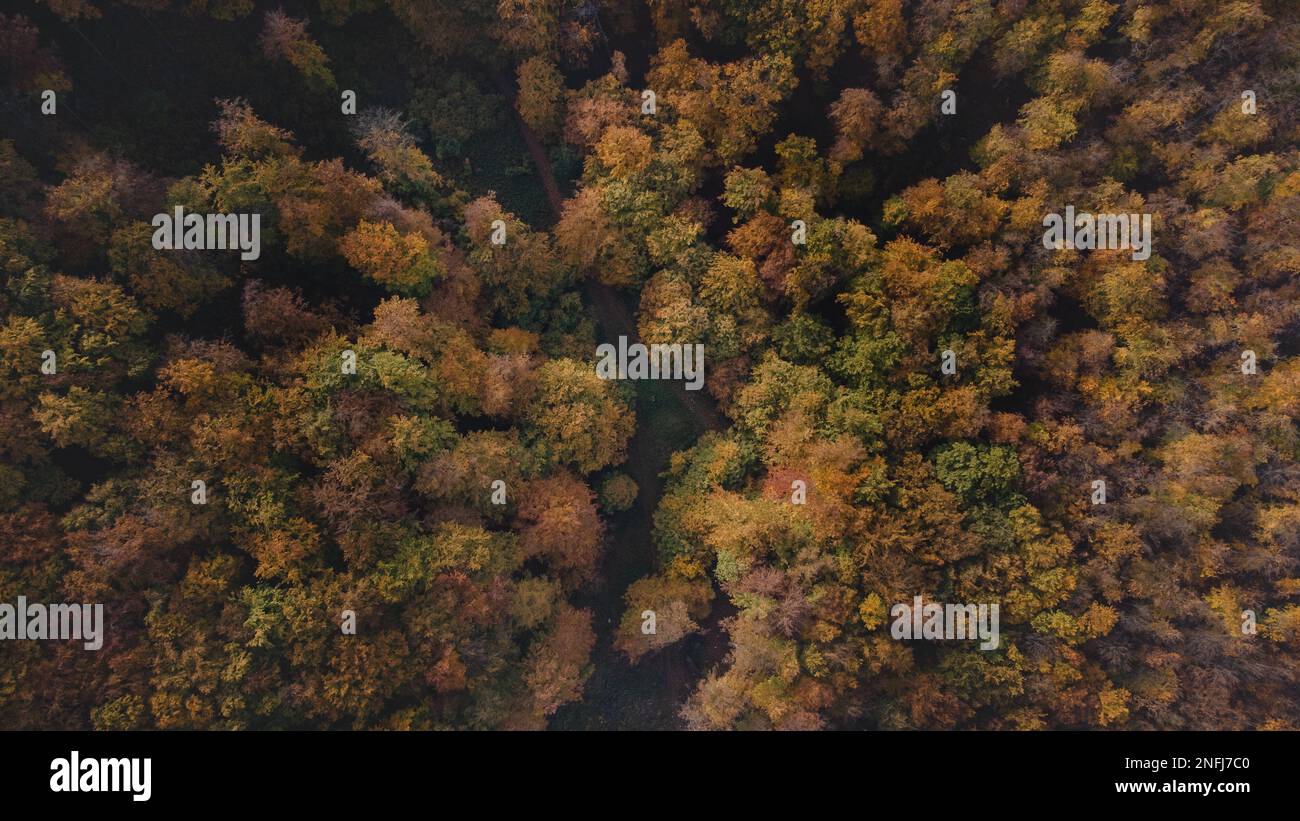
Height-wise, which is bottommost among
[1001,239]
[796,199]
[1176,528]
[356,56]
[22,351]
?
[1176,528]

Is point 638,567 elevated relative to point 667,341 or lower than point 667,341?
lower

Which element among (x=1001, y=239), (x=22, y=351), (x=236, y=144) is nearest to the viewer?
(x=22, y=351)

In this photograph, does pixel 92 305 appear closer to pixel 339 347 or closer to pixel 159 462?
pixel 159 462

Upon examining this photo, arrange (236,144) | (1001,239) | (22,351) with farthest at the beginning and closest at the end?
(1001,239), (236,144), (22,351)

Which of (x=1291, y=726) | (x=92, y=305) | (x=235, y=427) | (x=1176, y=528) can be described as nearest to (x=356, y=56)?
(x=92, y=305)

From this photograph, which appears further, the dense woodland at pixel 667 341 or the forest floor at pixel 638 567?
the forest floor at pixel 638 567

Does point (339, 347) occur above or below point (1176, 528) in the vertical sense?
above
